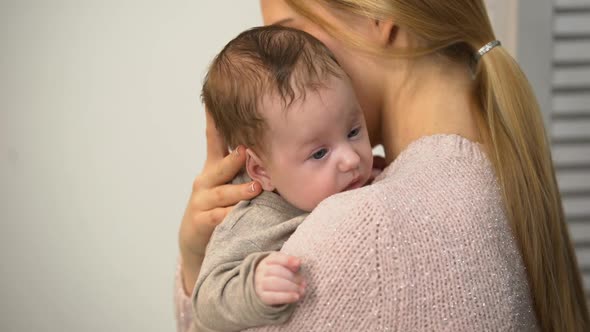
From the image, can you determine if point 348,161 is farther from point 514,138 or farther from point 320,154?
point 514,138

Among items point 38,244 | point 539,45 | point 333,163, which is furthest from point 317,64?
point 38,244

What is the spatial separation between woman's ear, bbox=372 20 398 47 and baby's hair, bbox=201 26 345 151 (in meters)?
0.10

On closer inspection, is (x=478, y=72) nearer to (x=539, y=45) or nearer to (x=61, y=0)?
(x=539, y=45)

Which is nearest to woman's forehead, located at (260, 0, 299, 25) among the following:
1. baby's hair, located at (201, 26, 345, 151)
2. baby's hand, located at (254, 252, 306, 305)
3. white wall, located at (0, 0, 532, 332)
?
baby's hair, located at (201, 26, 345, 151)

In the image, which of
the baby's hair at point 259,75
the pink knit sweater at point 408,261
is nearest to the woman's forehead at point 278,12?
the baby's hair at point 259,75

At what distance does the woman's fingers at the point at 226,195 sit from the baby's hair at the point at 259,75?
7 centimetres

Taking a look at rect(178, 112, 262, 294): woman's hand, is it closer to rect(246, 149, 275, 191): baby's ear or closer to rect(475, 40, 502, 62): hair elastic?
rect(246, 149, 275, 191): baby's ear

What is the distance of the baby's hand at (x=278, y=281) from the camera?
2.73ft

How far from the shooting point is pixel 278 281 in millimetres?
829

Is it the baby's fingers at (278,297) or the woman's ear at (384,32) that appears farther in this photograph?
the woman's ear at (384,32)

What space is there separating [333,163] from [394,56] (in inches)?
8.4

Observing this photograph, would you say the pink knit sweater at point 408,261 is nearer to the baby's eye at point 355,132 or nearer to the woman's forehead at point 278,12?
the baby's eye at point 355,132

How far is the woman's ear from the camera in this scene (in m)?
1.10

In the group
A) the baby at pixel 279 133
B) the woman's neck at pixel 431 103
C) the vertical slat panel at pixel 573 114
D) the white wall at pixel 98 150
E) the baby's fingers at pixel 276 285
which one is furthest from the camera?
the white wall at pixel 98 150
